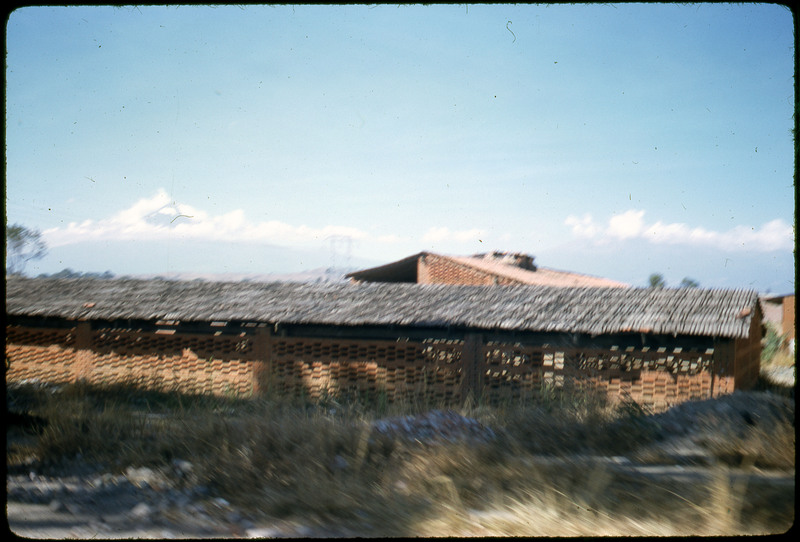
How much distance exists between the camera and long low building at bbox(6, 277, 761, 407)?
448 inches

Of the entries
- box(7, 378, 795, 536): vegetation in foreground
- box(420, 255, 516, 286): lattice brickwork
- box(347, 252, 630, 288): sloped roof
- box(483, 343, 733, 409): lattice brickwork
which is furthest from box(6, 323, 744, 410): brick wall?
box(347, 252, 630, 288): sloped roof

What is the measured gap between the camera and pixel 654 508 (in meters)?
3.79

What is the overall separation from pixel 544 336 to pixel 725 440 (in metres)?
7.01

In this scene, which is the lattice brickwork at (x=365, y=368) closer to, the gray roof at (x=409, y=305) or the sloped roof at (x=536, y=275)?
the gray roof at (x=409, y=305)

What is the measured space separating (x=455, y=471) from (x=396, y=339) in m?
8.34

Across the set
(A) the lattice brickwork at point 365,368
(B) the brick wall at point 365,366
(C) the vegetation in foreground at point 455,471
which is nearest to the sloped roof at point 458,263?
(B) the brick wall at point 365,366

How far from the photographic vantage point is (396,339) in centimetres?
1319

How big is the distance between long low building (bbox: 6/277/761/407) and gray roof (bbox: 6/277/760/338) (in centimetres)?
5

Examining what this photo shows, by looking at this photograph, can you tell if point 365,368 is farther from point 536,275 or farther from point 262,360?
point 536,275

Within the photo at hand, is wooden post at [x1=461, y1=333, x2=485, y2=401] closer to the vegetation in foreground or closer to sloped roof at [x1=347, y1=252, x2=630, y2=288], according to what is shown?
the vegetation in foreground

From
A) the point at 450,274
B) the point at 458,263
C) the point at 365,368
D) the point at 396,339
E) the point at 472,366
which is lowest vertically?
the point at 365,368

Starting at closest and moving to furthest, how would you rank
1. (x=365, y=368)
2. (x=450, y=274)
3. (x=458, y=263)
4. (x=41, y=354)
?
(x=365, y=368) → (x=41, y=354) → (x=458, y=263) → (x=450, y=274)

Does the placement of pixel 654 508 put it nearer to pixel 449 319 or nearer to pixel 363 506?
pixel 363 506

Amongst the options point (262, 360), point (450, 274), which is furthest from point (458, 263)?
point (262, 360)
